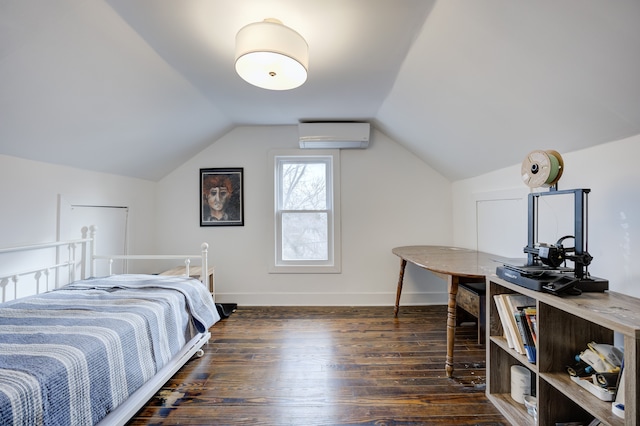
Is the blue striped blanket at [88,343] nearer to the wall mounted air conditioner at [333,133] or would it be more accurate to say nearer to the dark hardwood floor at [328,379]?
the dark hardwood floor at [328,379]

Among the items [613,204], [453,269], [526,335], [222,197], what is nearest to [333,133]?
[222,197]

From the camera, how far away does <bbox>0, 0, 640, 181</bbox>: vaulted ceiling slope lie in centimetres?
115

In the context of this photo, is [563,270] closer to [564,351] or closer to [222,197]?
[564,351]

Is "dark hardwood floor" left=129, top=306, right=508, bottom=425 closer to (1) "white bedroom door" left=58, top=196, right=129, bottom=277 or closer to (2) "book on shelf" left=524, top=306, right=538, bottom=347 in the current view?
(2) "book on shelf" left=524, top=306, right=538, bottom=347

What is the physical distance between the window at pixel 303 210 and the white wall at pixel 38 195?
1712 millimetres

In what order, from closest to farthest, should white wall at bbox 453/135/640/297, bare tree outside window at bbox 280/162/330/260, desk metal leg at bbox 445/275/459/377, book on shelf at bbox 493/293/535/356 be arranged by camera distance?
white wall at bbox 453/135/640/297
book on shelf at bbox 493/293/535/356
desk metal leg at bbox 445/275/459/377
bare tree outside window at bbox 280/162/330/260

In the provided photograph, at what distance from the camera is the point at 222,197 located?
10.7 feet

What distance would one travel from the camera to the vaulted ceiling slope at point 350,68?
115 cm

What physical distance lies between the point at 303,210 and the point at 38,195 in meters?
2.32

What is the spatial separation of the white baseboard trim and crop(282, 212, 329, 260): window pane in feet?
1.67

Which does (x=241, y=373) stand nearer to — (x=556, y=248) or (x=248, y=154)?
(x=556, y=248)

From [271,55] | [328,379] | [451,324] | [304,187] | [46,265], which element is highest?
[271,55]

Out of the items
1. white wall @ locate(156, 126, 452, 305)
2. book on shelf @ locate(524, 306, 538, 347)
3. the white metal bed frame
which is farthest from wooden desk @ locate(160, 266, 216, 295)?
book on shelf @ locate(524, 306, 538, 347)

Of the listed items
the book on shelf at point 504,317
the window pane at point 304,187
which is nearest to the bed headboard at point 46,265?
the window pane at point 304,187
